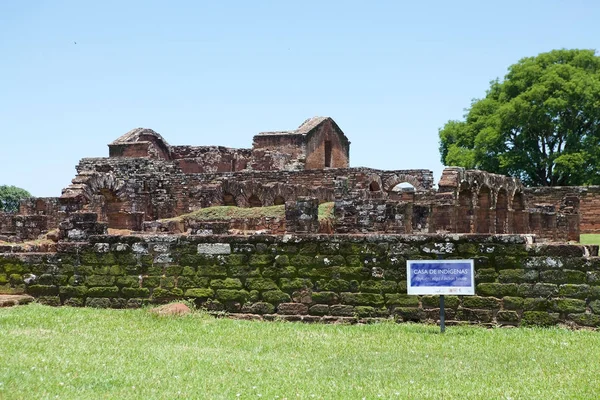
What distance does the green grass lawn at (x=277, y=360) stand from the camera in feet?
20.7

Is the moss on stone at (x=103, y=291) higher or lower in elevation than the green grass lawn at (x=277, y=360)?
higher

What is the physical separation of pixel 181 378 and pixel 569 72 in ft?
131

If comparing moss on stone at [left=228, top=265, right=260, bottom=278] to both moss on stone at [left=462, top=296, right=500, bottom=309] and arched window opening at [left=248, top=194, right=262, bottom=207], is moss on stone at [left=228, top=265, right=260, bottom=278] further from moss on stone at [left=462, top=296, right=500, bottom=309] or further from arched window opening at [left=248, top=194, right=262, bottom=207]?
arched window opening at [left=248, top=194, right=262, bottom=207]

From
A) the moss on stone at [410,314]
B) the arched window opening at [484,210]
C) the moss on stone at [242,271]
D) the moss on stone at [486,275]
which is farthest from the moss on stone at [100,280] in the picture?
the arched window opening at [484,210]

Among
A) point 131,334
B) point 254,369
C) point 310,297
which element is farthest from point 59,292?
point 254,369

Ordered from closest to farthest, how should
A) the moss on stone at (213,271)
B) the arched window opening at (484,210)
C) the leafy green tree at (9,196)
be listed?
the moss on stone at (213,271)
the arched window opening at (484,210)
the leafy green tree at (9,196)

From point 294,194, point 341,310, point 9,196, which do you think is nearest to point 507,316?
point 341,310

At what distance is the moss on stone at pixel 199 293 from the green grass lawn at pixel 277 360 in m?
0.51

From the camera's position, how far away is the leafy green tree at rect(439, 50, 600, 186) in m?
41.7

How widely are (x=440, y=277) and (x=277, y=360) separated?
263 cm

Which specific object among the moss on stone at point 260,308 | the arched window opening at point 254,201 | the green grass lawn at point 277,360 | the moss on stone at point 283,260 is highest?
the arched window opening at point 254,201

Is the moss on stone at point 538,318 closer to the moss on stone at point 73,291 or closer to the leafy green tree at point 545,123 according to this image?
the moss on stone at point 73,291

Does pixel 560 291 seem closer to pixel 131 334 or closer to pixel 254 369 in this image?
pixel 254 369

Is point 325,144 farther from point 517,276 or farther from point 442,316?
point 442,316
